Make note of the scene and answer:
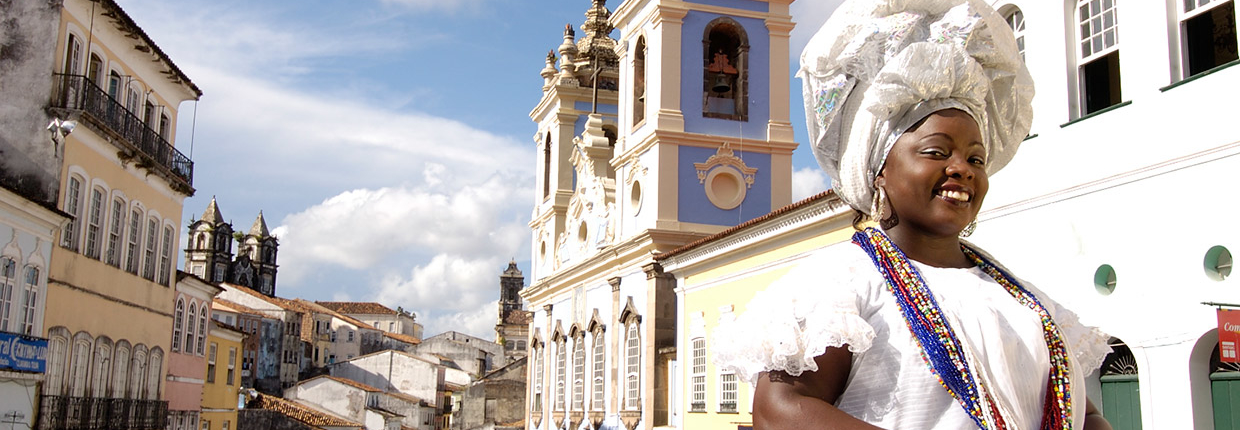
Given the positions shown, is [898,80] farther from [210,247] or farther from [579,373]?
[210,247]

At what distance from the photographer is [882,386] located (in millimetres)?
2676

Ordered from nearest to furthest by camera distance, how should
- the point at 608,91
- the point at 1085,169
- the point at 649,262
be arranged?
the point at 1085,169
the point at 649,262
the point at 608,91

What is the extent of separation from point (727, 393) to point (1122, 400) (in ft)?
30.1

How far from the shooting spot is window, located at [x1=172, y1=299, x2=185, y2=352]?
28344mm

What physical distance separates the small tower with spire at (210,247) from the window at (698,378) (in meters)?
88.1

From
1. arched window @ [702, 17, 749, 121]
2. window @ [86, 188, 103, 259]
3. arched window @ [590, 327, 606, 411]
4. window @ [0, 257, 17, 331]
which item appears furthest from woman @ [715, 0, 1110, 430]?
arched window @ [590, 327, 606, 411]

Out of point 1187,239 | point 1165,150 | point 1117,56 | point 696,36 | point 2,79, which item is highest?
point 696,36

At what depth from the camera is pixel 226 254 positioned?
10694 centimetres

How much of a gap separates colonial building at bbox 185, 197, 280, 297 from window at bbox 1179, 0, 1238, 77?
96796 millimetres

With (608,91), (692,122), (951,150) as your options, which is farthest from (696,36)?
(951,150)

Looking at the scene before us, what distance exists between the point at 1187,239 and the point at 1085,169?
1408mm

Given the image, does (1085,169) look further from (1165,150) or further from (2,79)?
(2,79)

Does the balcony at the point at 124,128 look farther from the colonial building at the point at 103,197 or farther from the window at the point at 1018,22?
the window at the point at 1018,22

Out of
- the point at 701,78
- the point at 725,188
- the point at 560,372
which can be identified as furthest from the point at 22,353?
the point at 560,372
